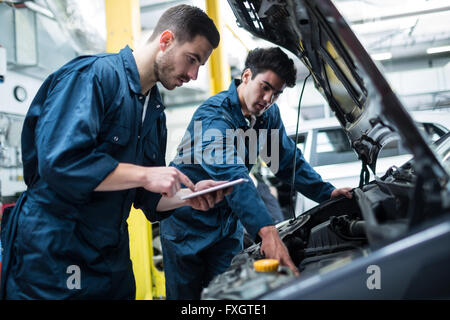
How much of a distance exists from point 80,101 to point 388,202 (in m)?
0.92

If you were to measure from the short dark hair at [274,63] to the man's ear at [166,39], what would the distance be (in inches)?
25.5

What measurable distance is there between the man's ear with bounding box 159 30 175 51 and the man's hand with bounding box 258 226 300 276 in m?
0.73

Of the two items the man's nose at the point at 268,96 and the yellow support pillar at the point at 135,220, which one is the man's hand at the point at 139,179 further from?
the yellow support pillar at the point at 135,220

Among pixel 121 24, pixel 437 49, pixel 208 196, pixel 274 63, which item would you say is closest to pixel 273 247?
pixel 208 196

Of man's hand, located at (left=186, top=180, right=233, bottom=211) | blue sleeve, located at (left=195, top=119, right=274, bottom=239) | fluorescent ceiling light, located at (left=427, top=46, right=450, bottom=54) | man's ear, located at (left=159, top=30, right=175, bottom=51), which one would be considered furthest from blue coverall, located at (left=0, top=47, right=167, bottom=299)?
fluorescent ceiling light, located at (left=427, top=46, right=450, bottom=54)

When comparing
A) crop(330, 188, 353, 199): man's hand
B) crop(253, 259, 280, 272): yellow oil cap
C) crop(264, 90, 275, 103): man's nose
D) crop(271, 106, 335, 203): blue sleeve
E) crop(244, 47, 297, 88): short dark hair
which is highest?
crop(244, 47, 297, 88): short dark hair

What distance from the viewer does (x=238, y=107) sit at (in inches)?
67.3

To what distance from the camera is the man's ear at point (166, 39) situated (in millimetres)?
1148

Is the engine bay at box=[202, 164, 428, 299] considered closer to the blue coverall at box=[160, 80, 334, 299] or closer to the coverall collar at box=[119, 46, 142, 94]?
the blue coverall at box=[160, 80, 334, 299]

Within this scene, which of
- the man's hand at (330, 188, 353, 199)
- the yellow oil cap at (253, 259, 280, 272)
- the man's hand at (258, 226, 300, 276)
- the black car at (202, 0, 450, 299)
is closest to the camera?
the black car at (202, 0, 450, 299)

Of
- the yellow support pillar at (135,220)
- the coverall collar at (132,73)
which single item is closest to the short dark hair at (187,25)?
the coverall collar at (132,73)

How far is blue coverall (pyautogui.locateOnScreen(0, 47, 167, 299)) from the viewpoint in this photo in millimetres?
882
